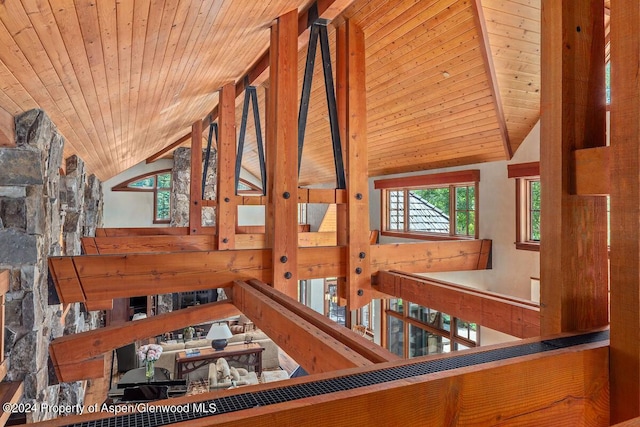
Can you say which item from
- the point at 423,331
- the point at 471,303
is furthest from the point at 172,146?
the point at 471,303

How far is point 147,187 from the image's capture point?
496 inches

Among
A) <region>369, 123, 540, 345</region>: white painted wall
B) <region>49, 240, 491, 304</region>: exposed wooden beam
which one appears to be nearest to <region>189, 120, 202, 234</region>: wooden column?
<region>49, 240, 491, 304</region>: exposed wooden beam

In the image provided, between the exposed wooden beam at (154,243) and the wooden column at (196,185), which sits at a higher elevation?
the wooden column at (196,185)

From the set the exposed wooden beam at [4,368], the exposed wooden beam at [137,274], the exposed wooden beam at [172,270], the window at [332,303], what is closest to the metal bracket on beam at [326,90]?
the exposed wooden beam at [172,270]

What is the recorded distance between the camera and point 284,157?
3.38 meters

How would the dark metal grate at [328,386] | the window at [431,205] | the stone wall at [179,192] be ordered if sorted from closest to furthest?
the dark metal grate at [328,386]
the window at [431,205]
the stone wall at [179,192]

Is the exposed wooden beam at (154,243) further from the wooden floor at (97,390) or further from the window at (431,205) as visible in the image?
the wooden floor at (97,390)

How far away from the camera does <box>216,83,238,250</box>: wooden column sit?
5.23 m

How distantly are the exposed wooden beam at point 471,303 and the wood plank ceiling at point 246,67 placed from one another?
232 centimetres

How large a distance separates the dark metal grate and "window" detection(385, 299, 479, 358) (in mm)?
4897

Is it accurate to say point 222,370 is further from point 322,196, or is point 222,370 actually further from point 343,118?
point 343,118

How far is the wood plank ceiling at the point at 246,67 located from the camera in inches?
78.4

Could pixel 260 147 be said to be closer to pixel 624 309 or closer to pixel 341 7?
pixel 341 7

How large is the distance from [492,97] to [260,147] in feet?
10.1
